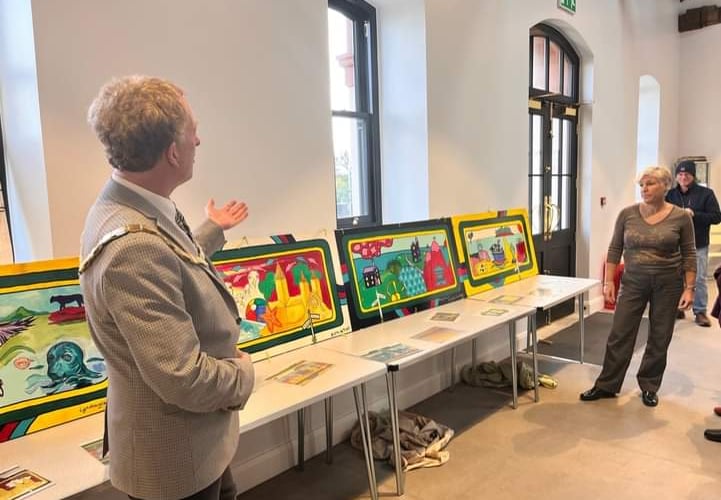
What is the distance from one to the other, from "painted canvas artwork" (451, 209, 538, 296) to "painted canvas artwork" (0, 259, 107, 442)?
2336 mm

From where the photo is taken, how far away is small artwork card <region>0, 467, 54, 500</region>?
1362 mm

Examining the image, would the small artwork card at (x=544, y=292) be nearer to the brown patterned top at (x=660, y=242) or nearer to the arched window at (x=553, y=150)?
the brown patterned top at (x=660, y=242)

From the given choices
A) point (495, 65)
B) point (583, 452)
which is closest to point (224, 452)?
point (583, 452)

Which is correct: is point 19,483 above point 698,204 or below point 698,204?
below

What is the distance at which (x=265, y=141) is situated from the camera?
8.58 feet

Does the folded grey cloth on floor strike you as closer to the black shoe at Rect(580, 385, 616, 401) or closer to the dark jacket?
the black shoe at Rect(580, 385, 616, 401)

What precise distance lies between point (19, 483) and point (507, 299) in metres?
2.72

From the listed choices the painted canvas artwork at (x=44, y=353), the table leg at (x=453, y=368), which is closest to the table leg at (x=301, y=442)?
the painted canvas artwork at (x=44, y=353)

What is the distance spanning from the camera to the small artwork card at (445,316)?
3.03m

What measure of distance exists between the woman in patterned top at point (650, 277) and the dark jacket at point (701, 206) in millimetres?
1972

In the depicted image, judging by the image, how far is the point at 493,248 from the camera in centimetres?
388

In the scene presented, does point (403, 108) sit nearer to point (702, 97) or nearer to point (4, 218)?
point (4, 218)

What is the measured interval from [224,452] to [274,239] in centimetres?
138

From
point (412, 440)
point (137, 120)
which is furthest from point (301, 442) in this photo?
point (137, 120)
